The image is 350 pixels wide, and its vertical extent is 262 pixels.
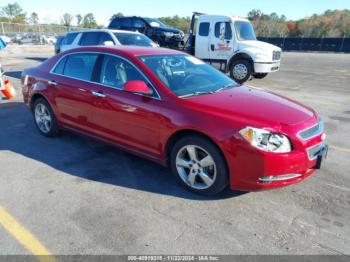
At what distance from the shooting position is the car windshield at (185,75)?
4000mm

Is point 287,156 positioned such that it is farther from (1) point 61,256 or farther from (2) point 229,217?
(1) point 61,256

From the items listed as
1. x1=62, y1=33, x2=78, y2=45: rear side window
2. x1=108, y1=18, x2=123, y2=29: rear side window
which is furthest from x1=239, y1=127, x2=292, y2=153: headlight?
x1=108, y1=18, x2=123, y2=29: rear side window

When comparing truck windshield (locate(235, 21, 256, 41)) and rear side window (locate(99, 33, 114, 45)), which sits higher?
truck windshield (locate(235, 21, 256, 41))

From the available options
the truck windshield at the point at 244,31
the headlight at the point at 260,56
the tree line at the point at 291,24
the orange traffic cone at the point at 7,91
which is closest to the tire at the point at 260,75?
the headlight at the point at 260,56

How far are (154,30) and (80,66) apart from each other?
34.8 ft

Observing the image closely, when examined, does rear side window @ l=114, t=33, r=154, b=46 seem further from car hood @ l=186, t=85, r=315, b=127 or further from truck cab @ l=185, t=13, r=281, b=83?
car hood @ l=186, t=85, r=315, b=127

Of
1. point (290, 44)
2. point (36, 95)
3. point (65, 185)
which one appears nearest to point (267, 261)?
point (65, 185)

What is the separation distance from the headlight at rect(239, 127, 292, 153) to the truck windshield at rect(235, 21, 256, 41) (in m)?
9.62

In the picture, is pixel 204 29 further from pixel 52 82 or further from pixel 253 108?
pixel 253 108

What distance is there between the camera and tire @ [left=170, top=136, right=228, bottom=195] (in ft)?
11.3

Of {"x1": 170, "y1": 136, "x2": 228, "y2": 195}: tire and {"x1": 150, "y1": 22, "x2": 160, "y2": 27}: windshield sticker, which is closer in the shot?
{"x1": 170, "y1": 136, "x2": 228, "y2": 195}: tire

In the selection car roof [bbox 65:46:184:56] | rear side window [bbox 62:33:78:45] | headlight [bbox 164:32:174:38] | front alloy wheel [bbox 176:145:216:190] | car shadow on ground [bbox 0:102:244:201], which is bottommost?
car shadow on ground [bbox 0:102:244:201]

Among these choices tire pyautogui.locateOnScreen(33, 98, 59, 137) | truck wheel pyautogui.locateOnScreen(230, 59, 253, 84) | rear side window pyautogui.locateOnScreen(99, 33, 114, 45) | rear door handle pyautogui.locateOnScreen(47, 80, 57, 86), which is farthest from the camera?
truck wheel pyautogui.locateOnScreen(230, 59, 253, 84)

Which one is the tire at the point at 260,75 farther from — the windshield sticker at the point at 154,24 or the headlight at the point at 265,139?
the headlight at the point at 265,139
